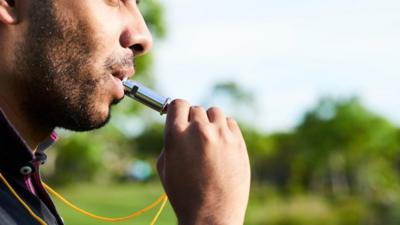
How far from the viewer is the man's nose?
259cm

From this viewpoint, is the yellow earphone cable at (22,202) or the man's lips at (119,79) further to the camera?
the man's lips at (119,79)

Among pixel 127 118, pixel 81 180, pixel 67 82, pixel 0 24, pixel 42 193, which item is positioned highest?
pixel 81 180

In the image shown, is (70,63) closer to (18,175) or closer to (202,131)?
(18,175)

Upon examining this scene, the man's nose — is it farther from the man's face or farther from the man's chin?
the man's chin

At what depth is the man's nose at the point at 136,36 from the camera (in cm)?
259

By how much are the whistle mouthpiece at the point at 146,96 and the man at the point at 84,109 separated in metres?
0.07

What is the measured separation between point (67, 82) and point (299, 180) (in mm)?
60799

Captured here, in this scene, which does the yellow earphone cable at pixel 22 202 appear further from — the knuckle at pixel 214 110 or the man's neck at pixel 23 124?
the knuckle at pixel 214 110

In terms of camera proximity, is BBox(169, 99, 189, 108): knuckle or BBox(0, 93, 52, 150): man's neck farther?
BBox(0, 93, 52, 150): man's neck

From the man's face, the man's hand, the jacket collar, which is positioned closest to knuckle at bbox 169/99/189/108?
the man's hand

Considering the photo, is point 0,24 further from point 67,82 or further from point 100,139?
point 100,139

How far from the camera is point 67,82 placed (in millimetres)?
2459

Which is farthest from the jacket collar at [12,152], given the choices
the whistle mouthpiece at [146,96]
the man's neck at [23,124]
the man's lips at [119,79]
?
the whistle mouthpiece at [146,96]

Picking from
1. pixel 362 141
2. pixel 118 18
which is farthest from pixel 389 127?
pixel 118 18
